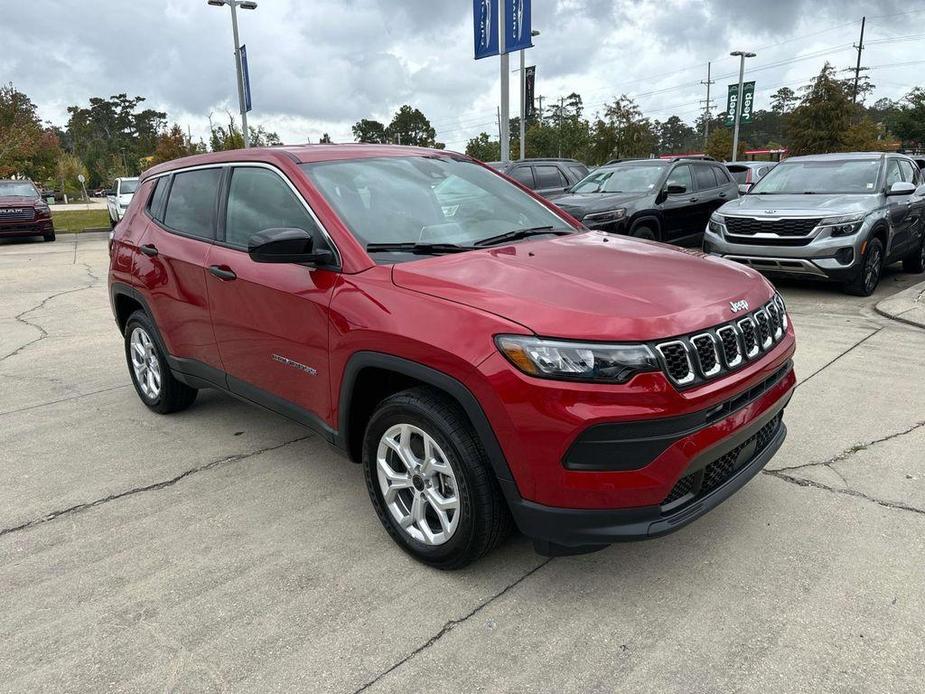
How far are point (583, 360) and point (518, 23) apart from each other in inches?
531

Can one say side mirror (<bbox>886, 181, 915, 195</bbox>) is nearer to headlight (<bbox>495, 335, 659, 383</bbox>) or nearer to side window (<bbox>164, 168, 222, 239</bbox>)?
headlight (<bbox>495, 335, 659, 383</bbox>)

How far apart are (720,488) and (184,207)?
11.4 ft

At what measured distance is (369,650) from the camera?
7.86 ft

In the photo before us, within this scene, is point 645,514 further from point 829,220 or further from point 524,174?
point 524,174

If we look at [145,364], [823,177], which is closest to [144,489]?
[145,364]

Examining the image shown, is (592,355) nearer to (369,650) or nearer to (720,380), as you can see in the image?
(720,380)

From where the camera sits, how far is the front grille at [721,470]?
8.05ft

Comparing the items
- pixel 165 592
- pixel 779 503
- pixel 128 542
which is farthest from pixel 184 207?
pixel 779 503

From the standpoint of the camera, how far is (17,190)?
18.8 metres

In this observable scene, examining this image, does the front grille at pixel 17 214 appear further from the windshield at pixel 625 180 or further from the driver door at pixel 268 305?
the driver door at pixel 268 305

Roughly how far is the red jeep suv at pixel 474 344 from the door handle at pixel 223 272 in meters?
0.02

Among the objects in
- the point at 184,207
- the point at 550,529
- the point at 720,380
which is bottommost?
the point at 550,529

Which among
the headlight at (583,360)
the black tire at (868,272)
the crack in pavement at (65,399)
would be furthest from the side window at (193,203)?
the black tire at (868,272)

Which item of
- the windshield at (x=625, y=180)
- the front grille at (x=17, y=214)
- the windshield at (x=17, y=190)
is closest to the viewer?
the windshield at (x=625, y=180)
